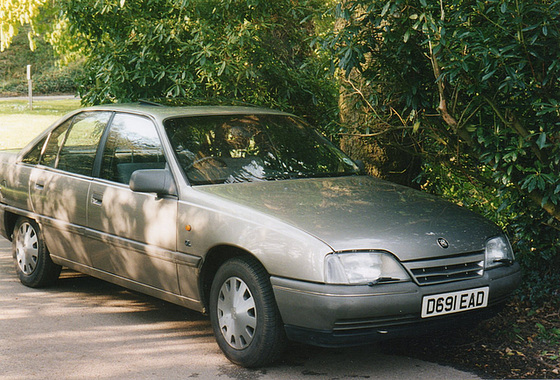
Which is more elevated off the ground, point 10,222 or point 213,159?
point 213,159

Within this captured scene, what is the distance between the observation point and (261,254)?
14.6ft

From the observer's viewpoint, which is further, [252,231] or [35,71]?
[35,71]

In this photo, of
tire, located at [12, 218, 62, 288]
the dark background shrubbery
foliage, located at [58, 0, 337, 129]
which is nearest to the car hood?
tire, located at [12, 218, 62, 288]

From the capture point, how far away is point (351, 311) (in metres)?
4.13

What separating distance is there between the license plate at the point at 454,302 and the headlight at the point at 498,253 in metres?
0.22

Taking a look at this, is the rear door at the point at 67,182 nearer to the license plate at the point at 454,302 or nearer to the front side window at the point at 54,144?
the front side window at the point at 54,144

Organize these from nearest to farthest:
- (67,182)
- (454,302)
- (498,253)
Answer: (454,302), (498,253), (67,182)

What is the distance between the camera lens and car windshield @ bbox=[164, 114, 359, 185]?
17.5ft

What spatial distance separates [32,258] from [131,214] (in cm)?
177

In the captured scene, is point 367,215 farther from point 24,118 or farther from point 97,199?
point 24,118

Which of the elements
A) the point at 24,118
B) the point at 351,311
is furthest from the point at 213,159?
the point at 24,118

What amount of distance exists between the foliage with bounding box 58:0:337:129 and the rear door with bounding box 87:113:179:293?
2.49m

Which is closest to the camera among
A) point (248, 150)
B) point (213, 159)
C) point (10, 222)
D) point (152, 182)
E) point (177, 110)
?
point (152, 182)

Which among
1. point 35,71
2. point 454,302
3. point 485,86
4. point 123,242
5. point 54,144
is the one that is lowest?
point 454,302
